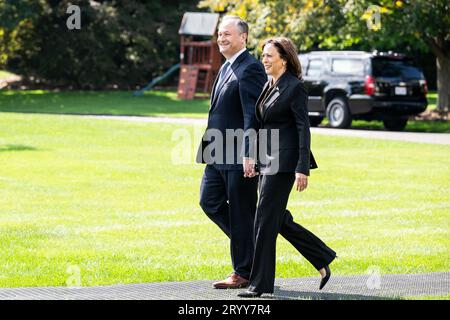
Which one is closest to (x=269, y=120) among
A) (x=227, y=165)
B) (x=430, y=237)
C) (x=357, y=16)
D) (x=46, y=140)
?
(x=227, y=165)

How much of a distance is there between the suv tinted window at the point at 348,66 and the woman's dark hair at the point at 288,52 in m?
20.6

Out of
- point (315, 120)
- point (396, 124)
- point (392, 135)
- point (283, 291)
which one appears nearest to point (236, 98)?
point (283, 291)

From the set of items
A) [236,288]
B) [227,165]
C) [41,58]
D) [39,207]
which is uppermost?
[227,165]

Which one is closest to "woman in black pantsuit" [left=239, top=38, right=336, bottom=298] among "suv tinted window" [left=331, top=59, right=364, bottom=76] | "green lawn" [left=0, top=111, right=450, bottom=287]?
"green lawn" [left=0, top=111, right=450, bottom=287]

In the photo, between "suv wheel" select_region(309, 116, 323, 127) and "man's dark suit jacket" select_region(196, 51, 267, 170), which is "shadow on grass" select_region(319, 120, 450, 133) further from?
"man's dark suit jacket" select_region(196, 51, 267, 170)

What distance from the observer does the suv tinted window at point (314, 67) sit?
29141 mm

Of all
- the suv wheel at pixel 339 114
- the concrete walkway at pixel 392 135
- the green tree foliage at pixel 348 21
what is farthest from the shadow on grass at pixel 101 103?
the concrete walkway at pixel 392 135

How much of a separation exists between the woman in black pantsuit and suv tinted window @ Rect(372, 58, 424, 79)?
20480mm

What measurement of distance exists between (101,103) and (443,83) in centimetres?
1468

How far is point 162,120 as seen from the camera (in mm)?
30547

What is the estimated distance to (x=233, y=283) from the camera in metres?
8.08

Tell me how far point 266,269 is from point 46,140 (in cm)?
1704

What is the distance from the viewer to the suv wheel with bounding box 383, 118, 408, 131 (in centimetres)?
2900
